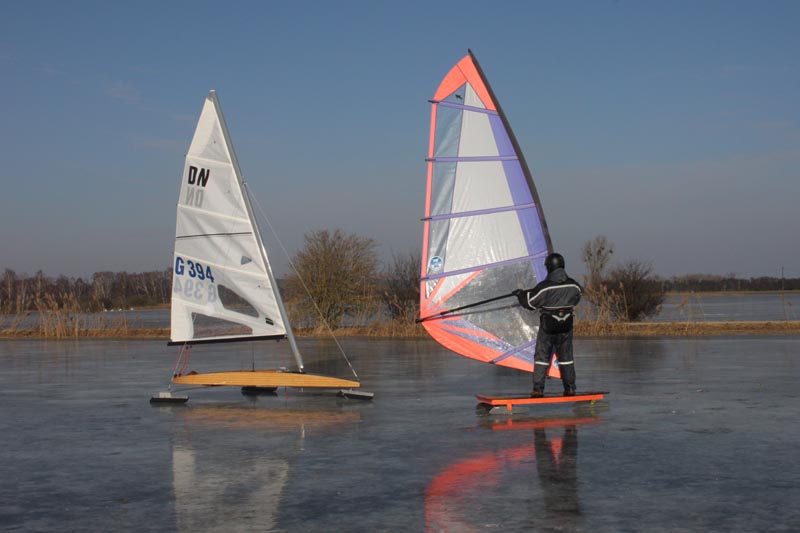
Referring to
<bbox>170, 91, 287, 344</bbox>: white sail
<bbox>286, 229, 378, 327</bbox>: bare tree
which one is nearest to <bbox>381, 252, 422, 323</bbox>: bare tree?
<bbox>286, 229, 378, 327</bbox>: bare tree

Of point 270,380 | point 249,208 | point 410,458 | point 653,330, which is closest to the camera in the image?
point 410,458

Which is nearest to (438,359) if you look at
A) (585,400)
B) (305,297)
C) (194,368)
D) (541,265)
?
(194,368)

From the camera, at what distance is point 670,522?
545 centimetres

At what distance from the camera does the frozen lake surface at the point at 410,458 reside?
18.8 feet

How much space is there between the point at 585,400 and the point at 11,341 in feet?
73.0

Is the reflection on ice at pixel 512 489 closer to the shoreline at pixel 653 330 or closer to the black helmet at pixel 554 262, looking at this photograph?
the black helmet at pixel 554 262

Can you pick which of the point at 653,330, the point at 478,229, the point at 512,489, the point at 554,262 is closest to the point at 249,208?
the point at 478,229

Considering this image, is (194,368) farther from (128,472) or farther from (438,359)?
(128,472)

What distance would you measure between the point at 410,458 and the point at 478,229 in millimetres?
5498

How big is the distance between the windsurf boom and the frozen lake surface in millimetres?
952

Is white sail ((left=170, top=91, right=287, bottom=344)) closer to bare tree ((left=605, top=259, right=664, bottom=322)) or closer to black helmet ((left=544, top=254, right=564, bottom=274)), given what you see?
black helmet ((left=544, top=254, right=564, bottom=274))

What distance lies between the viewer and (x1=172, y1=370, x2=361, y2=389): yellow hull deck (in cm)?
1155

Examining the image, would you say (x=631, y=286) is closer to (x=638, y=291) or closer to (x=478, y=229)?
(x=638, y=291)

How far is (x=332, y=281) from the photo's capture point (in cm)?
2917
